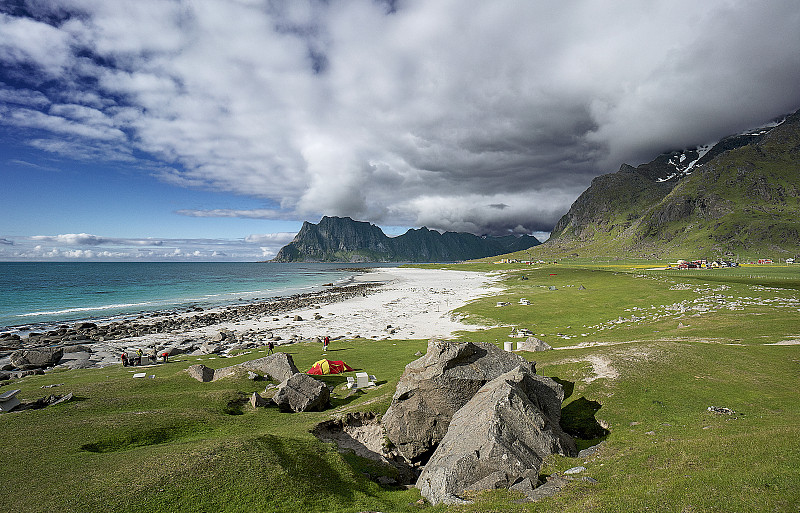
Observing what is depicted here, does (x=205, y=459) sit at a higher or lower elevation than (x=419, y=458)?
higher

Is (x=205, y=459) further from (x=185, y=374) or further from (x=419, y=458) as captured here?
(x=185, y=374)

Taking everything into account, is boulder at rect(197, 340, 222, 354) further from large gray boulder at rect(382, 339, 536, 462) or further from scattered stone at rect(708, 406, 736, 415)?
scattered stone at rect(708, 406, 736, 415)

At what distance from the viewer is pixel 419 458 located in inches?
757

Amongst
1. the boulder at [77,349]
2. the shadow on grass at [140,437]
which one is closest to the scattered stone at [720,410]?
the shadow on grass at [140,437]

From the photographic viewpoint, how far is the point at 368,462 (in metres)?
18.6

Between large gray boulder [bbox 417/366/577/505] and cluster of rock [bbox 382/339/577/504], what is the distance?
0.04 meters

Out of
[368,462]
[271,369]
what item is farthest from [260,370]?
[368,462]

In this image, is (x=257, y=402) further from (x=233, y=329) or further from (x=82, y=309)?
(x=82, y=309)

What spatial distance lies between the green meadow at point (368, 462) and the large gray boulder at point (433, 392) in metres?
2.32

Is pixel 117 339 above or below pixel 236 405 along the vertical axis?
below

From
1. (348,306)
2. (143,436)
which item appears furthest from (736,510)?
(348,306)

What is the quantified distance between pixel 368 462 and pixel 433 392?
16.5 feet

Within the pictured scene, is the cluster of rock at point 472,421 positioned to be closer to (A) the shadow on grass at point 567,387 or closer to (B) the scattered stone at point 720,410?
(A) the shadow on grass at point 567,387

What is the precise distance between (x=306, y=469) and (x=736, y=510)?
14408 millimetres
